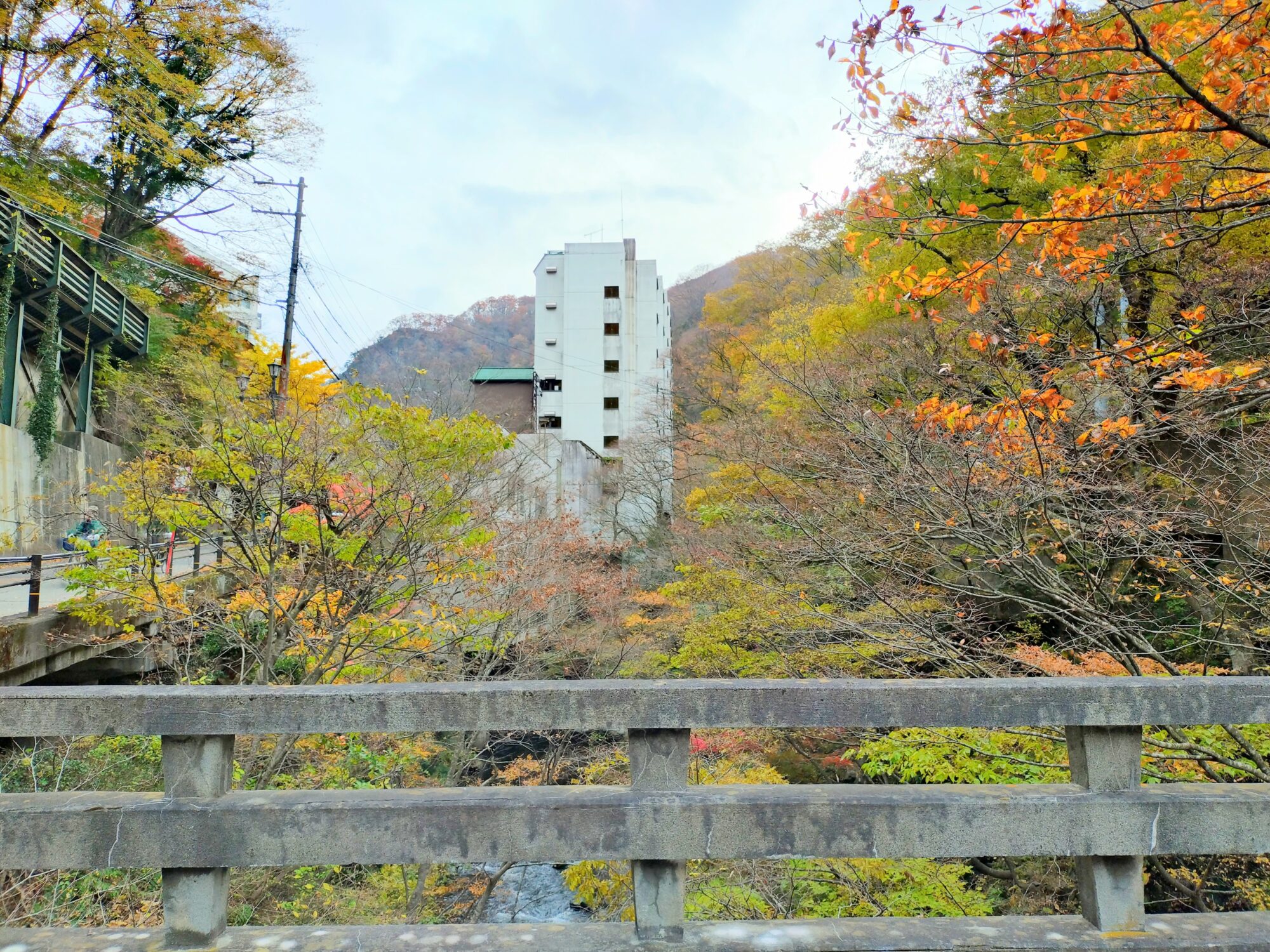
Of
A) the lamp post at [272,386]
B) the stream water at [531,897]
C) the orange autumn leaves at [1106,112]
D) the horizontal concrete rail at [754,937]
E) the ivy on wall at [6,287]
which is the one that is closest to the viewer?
the horizontal concrete rail at [754,937]

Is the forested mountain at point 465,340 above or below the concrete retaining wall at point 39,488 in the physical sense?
above

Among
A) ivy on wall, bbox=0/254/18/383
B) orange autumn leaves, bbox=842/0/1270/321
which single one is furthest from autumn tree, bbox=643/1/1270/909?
ivy on wall, bbox=0/254/18/383

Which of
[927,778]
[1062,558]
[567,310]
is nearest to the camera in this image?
[1062,558]

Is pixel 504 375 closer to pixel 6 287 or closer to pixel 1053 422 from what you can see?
pixel 6 287

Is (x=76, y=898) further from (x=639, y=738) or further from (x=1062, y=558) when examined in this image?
(x=1062, y=558)

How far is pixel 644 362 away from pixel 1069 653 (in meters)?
39.1

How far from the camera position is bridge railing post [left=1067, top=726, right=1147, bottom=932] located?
2.37 meters

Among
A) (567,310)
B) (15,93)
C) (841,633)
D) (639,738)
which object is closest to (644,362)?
(567,310)

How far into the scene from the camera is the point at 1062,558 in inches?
264

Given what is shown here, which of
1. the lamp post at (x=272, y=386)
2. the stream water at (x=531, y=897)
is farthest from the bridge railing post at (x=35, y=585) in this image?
the stream water at (x=531, y=897)

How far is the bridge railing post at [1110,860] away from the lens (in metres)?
2.37

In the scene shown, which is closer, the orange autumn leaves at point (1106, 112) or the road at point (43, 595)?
the orange autumn leaves at point (1106, 112)

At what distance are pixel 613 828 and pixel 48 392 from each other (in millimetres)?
24046

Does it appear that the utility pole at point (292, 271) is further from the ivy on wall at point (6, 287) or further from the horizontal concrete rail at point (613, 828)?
the horizontal concrete rail at point (613, 828)
